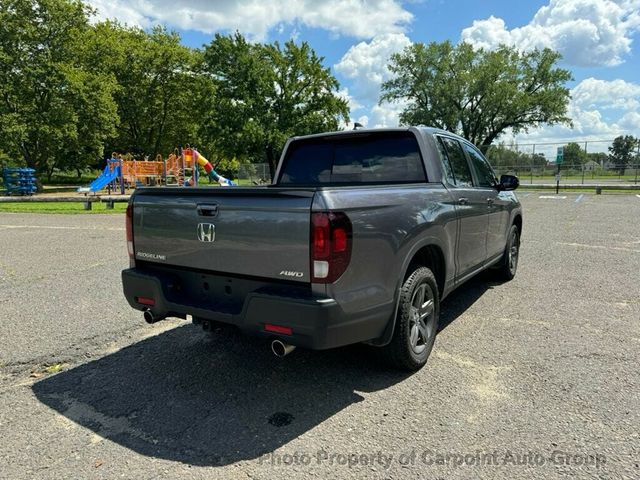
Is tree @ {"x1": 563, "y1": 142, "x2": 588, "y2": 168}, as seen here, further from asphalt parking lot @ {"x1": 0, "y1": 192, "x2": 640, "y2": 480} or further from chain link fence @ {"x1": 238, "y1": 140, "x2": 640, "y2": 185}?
asphalt parking lot @ {"x1": 0, "y1": 192, "x2": 640, "y2": 480}

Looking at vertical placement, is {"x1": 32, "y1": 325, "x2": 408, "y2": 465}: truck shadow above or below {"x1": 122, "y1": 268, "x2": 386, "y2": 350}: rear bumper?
below

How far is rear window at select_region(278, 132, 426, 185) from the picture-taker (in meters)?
4.30

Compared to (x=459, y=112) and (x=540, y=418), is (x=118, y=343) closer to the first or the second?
(x=540, y=418)

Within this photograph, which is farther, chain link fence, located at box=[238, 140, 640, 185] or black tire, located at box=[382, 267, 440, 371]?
chain link fence, located at box=[238, 140, 640, 185]

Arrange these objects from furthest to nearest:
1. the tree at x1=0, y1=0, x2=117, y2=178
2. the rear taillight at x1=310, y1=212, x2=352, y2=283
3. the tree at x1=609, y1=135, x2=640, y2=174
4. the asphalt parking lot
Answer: the tree at x1=609, y1=135, x2=640, y2=174, the tree at x1=0, y1=0, x2=117, y2=178, the rear taillight at x1=310, y1=212, x2=352, y2=283, the asphalt parking lot

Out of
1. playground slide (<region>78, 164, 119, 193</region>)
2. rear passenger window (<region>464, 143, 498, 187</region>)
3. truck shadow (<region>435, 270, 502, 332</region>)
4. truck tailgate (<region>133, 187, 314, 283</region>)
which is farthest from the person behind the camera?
playground slide (<region>78, 164, 119, 193</region>)

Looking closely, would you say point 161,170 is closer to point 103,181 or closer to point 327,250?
point 103,181

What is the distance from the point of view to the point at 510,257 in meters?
6.52

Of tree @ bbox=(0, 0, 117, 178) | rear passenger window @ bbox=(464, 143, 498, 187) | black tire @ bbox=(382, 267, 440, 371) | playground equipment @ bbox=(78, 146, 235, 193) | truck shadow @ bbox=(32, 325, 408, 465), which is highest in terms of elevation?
tree @ bbox=(0, 0, 117, 178)

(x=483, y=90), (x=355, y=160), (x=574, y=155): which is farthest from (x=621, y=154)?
(x=355, y=160)

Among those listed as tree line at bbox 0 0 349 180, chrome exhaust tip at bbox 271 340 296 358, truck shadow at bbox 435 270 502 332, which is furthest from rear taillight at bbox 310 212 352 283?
tree line at bbox 0 0 349 180

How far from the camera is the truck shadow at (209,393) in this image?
2799mm

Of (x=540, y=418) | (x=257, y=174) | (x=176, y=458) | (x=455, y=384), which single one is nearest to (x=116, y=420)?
(x=176, y=458)

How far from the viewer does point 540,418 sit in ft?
9.84
